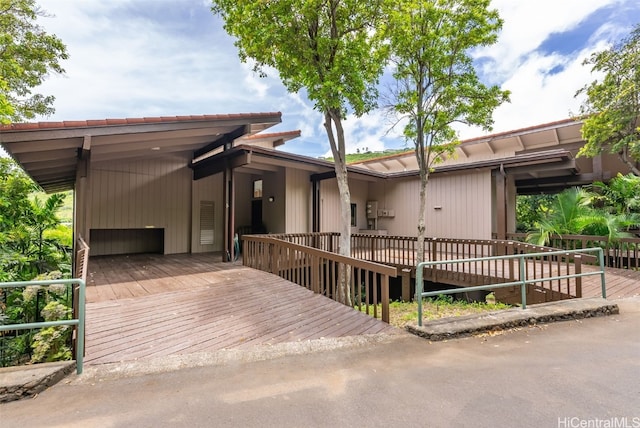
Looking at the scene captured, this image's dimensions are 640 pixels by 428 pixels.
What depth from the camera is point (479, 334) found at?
11.5 ft

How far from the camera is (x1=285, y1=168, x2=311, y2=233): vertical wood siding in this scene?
375 inches

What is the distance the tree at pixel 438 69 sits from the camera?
562 cm

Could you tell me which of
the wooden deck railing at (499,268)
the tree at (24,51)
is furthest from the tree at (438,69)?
the tree at (24,51)

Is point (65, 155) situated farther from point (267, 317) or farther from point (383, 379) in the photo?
point (383, 379)

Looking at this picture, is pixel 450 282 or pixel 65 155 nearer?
pixel 65 155

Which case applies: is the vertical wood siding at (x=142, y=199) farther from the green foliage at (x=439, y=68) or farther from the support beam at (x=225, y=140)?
the green foliage at (x=439, y=68)

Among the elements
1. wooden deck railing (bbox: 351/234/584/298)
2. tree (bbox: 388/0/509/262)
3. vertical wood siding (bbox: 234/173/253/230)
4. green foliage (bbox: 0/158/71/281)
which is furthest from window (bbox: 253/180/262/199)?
tree (bbox: 388/0/509/262)

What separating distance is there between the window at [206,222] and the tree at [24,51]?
5.18 m

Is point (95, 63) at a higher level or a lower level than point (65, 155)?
higher

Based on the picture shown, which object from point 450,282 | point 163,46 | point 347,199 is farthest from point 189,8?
point 450,282

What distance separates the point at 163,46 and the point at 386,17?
723 cm

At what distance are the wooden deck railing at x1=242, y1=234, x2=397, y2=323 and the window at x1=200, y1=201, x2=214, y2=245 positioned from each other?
3.26 meters

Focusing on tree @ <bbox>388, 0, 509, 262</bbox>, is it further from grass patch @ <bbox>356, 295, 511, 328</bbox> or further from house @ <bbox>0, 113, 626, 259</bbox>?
house @ <bbox>0, 113, 626, 259</bbox>

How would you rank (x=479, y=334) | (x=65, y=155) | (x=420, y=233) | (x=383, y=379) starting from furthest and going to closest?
(x=420, y=233), (x=65, y=155), (x=479, y=334), (x=383, y=379)
